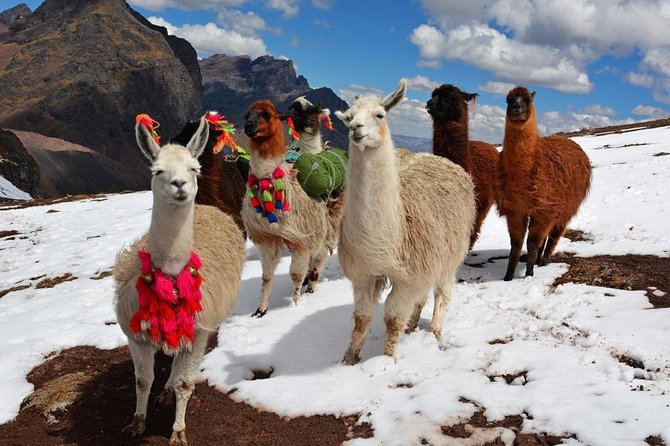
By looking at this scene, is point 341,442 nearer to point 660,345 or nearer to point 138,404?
point 138,404

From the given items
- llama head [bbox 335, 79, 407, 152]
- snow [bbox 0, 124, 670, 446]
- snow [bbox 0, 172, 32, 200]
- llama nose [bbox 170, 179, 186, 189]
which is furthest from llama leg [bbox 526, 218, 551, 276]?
snow [bbox 0, 172, 32, 200]

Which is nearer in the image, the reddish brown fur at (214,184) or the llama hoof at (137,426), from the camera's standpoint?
the llama hoof at (137,426)

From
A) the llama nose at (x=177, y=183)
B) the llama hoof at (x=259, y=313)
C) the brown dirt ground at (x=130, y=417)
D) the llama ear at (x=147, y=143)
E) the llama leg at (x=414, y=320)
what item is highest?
the llama ear at (x=147, y=143)

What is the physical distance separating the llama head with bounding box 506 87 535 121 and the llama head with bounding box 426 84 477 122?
0.71m

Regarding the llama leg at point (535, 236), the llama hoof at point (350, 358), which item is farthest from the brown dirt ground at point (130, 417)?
the llama leg at point (535, 236)

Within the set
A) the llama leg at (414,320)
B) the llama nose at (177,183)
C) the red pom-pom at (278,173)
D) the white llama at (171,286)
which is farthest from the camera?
the red pom-pom at (278,173)

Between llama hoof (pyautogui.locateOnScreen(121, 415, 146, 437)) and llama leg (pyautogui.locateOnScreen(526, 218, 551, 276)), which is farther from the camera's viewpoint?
llama leg (pyautogui.locateOnScreen(526, 218, 551, 276))

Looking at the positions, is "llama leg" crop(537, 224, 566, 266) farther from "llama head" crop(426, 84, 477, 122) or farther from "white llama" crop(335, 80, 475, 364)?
"white llama" crop(335, 80, 475, 364)

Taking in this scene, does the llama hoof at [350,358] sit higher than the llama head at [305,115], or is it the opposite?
the llama head at [305,115]

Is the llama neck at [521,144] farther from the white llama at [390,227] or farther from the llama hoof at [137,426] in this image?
the llama hoof at [137,426]

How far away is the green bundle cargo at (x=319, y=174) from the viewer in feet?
20.0

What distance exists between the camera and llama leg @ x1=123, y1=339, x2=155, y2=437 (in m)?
3.80

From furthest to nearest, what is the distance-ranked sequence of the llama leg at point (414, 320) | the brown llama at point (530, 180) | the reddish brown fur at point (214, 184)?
1. the reddish brown fur at point (214, 184)
2. the brown llama at point (530, 180)
3. the llama leg at point (414, 320)

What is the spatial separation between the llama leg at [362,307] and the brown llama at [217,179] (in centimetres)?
317
